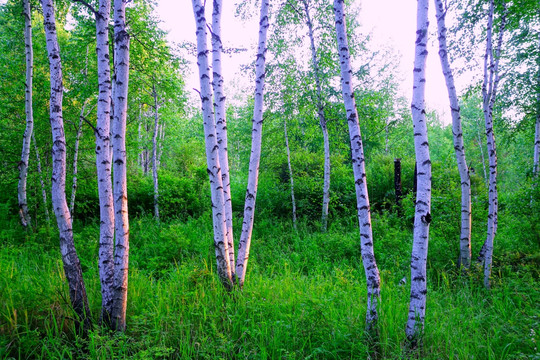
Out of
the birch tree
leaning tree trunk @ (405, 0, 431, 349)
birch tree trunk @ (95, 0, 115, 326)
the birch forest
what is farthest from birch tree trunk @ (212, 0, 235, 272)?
leaning tree trunk @ (405, 0, 431, 349)

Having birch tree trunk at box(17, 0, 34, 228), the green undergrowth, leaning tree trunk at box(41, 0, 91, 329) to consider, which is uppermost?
birch tree trunk at box(17, 0, 34, 228)

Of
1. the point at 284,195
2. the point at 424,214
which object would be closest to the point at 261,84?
the point at 424,214

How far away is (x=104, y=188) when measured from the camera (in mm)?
2912

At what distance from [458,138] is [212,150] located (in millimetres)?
4122

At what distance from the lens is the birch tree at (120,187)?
288 cm

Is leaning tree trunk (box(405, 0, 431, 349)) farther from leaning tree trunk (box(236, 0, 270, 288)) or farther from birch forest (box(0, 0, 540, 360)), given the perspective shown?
leaning tree trunk (box(236, 0, 270, 288))

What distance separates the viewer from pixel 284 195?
32.8 ft

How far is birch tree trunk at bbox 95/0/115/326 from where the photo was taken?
2904mm

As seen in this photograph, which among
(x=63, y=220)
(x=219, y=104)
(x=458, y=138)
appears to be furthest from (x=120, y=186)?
(x=458, y=138)

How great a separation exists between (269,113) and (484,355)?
7761 millimetres

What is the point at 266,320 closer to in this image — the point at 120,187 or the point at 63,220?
the point at 120,187

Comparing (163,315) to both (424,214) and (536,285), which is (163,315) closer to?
(424,214)

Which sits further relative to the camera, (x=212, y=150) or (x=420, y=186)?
(x=212, y=150)

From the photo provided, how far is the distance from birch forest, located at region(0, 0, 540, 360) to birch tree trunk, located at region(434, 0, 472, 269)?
0.10 feet
